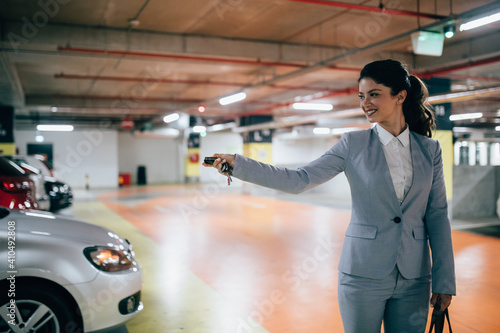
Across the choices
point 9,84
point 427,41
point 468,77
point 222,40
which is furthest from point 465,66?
point 9,84

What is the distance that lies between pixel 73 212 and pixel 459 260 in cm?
959

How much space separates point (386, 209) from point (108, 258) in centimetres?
193

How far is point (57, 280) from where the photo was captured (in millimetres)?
2344

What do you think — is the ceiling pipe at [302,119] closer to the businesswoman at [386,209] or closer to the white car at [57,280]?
the white car at [57,280]

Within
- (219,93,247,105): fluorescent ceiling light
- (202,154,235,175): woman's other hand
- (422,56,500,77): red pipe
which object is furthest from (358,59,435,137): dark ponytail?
(219,93,247,105): fluorescent ceiling light

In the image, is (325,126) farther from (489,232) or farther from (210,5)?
(210,5)

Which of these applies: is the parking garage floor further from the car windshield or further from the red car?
the car windshield

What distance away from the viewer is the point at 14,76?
9180 millimetres

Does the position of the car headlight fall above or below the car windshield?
below

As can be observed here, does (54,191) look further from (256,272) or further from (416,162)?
(416,162)

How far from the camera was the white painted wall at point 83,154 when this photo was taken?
2188 cm

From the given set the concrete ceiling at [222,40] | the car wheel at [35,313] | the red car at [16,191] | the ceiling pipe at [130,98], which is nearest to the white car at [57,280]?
the car wheel at [35,313]

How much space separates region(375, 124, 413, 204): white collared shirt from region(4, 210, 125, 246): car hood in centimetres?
199

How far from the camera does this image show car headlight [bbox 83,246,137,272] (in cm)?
257
